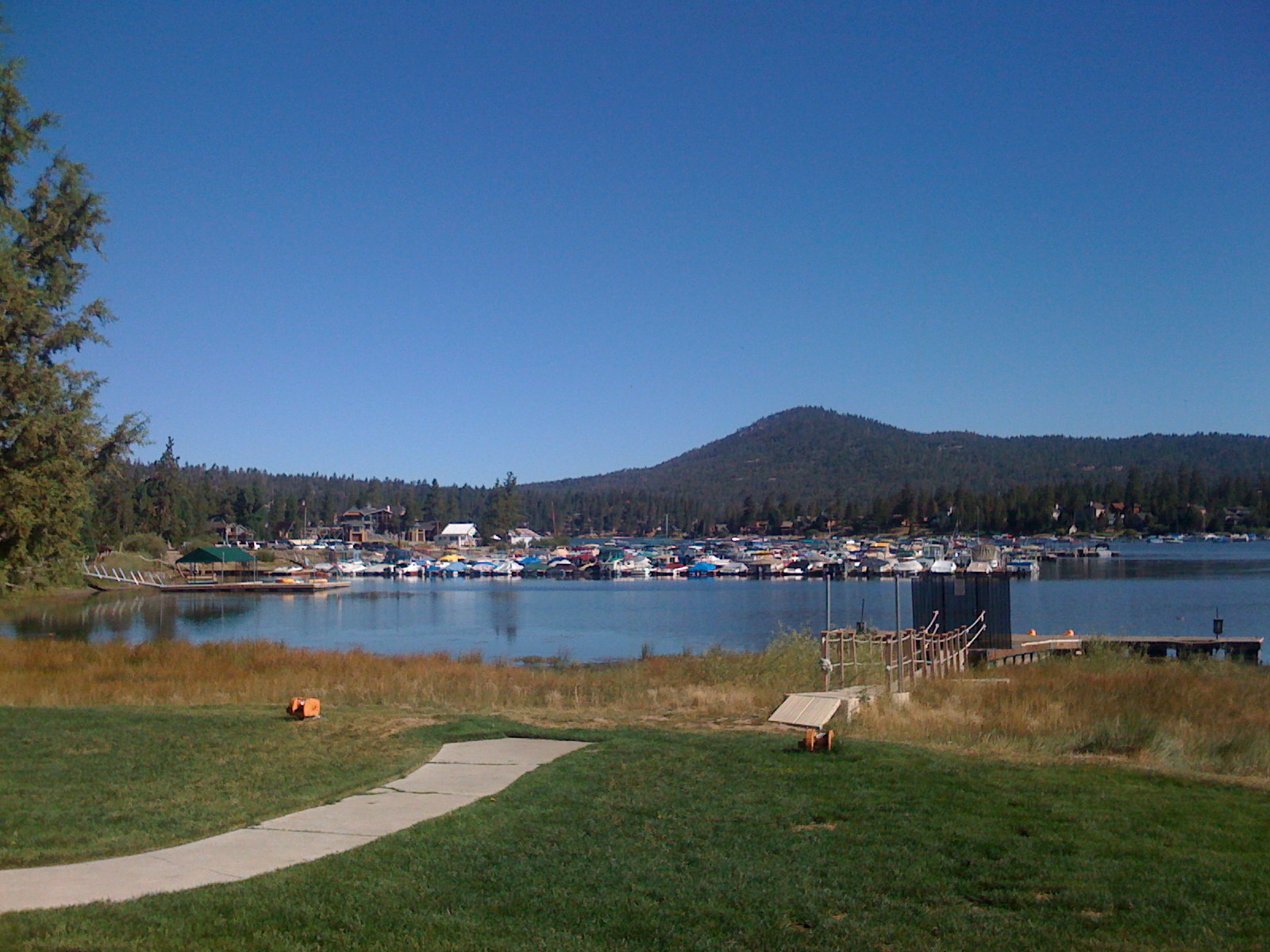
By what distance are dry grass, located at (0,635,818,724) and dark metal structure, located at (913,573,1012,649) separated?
22.0ft

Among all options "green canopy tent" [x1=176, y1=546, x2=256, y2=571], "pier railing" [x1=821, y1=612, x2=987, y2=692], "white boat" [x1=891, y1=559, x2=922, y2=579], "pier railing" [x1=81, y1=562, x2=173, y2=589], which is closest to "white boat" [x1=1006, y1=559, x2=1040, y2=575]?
"white boat" [x1=891, y1=559, x2=922, y2=579]

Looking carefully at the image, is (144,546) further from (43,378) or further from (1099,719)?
(1099,719)

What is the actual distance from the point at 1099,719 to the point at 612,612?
5452 centimetres

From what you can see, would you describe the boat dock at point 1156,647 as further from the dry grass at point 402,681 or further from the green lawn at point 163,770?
the green lawn at point 163,770

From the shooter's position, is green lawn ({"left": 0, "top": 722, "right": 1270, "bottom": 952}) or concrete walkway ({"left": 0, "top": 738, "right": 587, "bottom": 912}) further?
concrete walkway ({"left": 0, "top": 738, "right": 587, "bottom": 912})

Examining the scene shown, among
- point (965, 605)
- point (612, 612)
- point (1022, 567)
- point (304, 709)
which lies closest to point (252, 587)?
point (612, 612)

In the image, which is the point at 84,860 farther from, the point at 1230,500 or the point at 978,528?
the point at 1230,500

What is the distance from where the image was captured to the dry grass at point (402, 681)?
18953 millimetres

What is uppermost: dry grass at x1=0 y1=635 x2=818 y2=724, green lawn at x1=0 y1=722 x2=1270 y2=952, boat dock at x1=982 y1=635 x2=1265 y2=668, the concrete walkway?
green lawn at x1=0 y1=722 x2=1270 y2=952

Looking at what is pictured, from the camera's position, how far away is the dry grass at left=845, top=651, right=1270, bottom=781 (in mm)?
13398

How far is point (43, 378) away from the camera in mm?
22578

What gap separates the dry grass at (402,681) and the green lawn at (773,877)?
661 centimetres

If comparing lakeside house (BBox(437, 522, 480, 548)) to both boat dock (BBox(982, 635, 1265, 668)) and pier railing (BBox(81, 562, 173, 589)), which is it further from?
boat dock (BBox(982, 635, 1265, 668))

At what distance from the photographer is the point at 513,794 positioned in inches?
414
